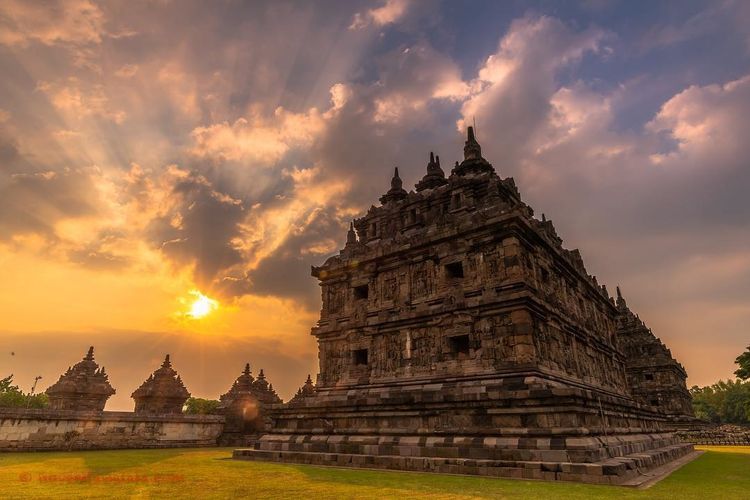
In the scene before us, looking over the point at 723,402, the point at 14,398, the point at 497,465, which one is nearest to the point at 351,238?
the point at 497,465

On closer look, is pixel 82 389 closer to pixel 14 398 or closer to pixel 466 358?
pixel 466 358

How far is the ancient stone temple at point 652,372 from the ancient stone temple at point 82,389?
46298 millimetres

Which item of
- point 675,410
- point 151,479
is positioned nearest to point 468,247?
point 151,479

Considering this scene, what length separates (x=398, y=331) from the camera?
2077cm

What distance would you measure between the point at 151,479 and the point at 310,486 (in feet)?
13.8

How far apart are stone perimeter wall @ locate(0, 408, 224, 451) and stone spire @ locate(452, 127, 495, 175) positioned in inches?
920

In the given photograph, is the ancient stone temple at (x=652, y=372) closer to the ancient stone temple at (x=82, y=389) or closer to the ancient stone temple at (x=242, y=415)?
the ancient stone temple at (x=242, y=415)

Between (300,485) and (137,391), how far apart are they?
28.8m

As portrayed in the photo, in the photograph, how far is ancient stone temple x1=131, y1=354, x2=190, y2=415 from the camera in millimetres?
32594

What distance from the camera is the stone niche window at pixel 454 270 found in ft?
67.0

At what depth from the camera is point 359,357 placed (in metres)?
22.4

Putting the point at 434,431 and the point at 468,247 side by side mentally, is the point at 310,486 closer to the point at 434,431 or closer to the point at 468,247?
the point at 434,431

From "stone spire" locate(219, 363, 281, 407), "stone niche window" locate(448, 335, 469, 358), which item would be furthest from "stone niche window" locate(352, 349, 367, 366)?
"stone spire" locate(219, 363, 281, 407)

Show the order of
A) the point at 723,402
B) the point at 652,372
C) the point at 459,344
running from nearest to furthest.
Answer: the point at 459,344 < the point at 652,372 < the point at 723,402
